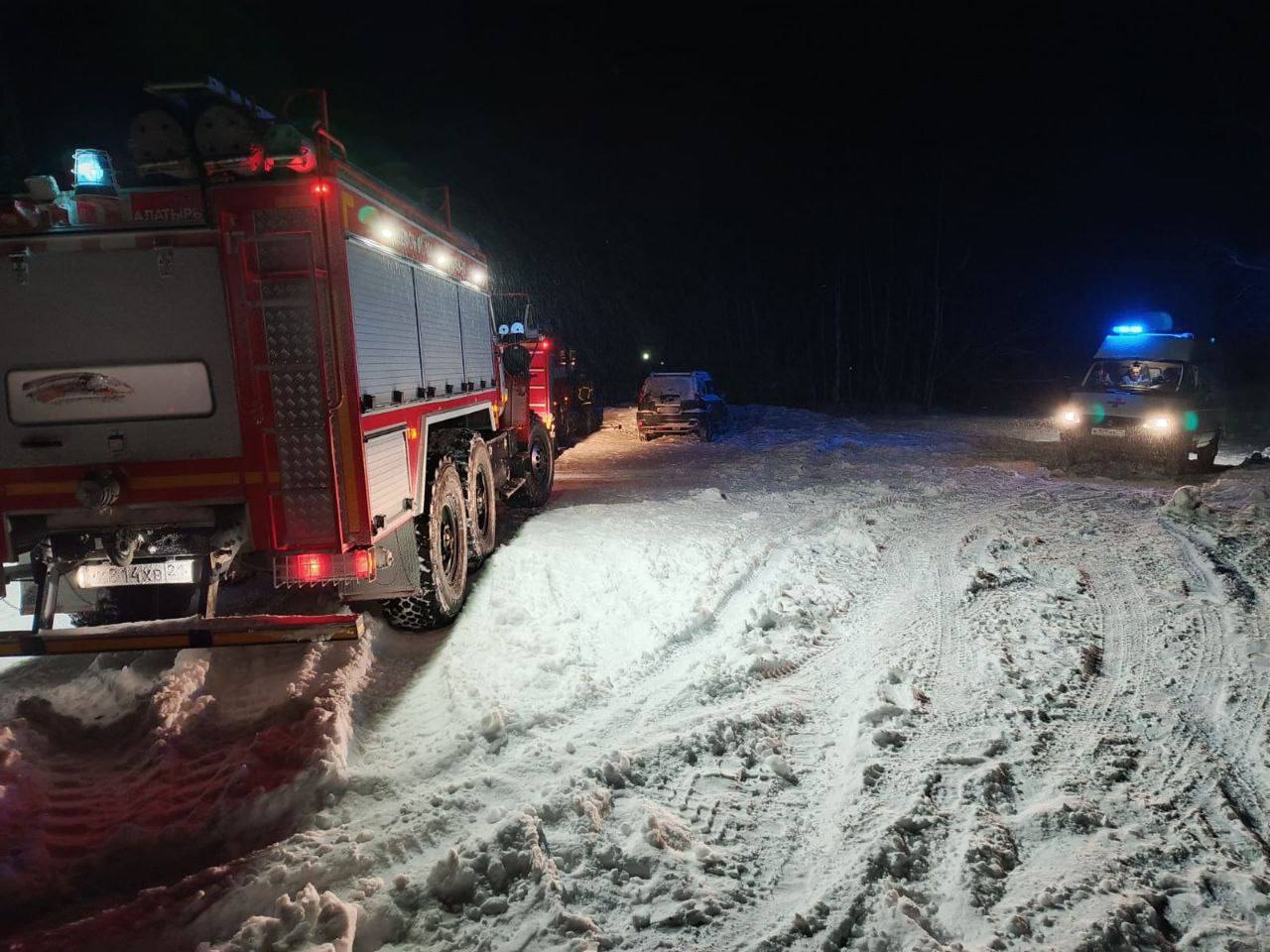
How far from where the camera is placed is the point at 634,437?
22062mm

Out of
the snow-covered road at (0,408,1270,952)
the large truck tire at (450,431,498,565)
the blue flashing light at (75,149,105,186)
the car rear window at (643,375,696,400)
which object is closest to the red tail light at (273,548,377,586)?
the snow-covered road at (0,408,1270,952)

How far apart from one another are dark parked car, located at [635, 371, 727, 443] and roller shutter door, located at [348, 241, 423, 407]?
14174 mm

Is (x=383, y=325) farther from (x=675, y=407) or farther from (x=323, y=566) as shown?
(x=675, y=407)

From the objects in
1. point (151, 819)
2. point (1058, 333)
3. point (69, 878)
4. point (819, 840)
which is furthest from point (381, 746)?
point (1058, 333)

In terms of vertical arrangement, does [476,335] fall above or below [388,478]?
above

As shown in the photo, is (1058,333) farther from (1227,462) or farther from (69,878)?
(69,878)

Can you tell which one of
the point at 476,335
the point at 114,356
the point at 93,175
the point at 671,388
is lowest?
the point at 671,388

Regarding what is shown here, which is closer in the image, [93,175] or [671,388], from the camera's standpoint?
[93,175]

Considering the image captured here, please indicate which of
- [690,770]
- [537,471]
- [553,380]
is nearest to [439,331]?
[537,471]

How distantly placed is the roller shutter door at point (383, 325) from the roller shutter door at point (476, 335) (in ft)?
6.28

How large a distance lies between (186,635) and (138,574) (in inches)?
29.8

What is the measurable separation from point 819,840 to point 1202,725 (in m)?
2.78

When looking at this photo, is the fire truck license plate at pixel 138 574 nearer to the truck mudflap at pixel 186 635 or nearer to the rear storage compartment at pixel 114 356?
the truck mudflap at pixel 186 635

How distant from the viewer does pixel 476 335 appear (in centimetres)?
875
